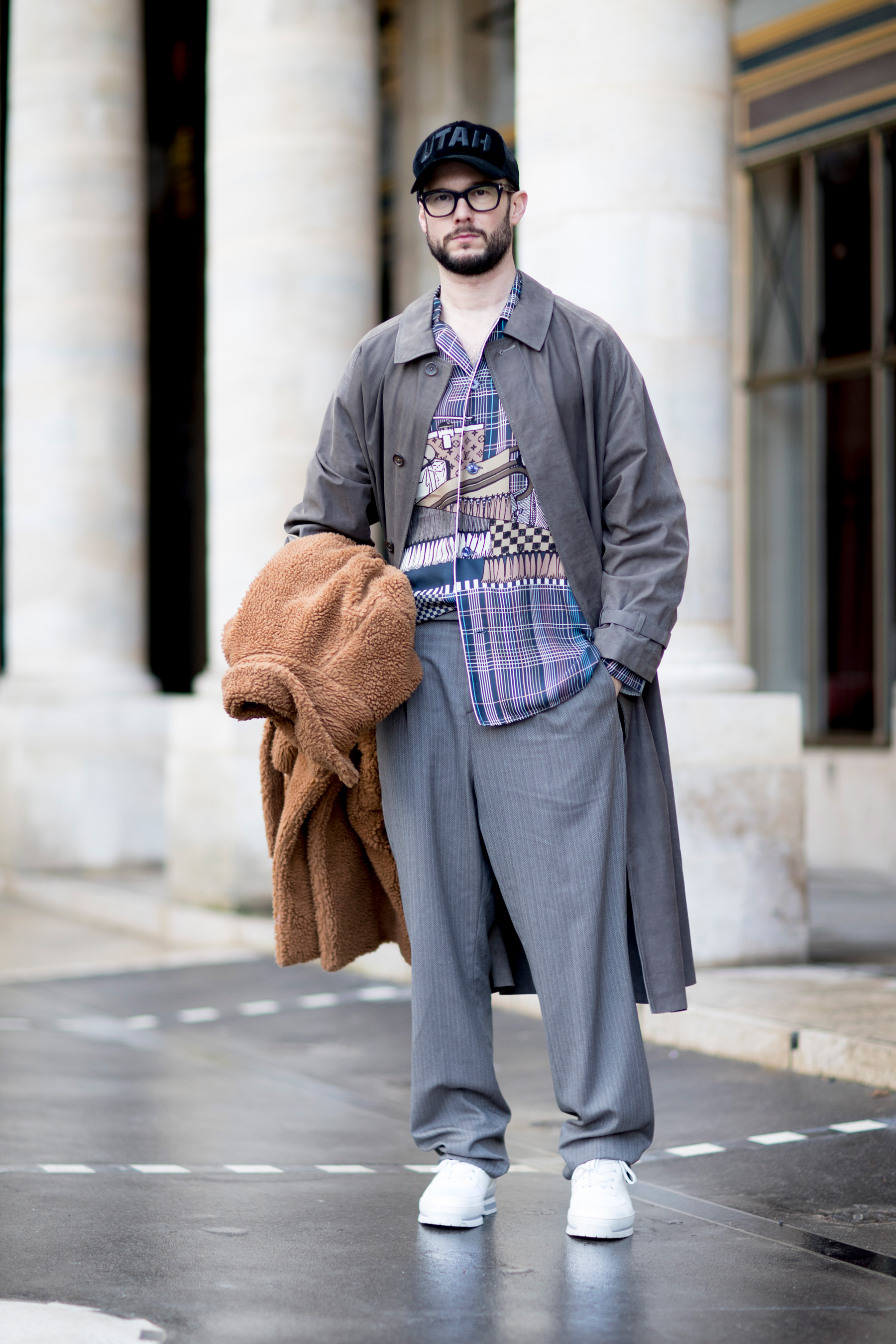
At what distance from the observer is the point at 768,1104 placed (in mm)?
4910

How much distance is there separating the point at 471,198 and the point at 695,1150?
2314 mm

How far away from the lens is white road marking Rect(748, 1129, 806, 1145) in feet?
14.7

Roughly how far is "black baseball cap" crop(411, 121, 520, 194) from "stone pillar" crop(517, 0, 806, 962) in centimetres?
313

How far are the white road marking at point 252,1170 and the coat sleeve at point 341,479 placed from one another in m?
1.48

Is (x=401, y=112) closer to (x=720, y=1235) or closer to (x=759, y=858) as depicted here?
(x=759, y=858)

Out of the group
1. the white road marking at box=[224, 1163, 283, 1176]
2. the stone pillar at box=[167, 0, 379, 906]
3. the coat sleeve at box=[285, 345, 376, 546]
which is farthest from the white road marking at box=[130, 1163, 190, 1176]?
the stone pillar at box=[167, 0, 379, 906]

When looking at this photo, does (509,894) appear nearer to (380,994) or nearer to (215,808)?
(380,994)

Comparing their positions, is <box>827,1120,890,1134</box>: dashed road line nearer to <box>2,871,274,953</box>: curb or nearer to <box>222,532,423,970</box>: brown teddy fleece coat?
<box>222,532,423,970</box>: brown teddy fleece coat

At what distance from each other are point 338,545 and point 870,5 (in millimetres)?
8327

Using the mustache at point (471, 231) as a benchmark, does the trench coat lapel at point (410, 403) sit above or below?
below

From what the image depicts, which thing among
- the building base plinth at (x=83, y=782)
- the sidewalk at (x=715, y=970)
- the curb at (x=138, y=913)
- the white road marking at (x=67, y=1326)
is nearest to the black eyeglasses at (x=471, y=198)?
the white road marking at (x=67, y=1326)

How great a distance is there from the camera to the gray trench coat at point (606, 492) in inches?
139

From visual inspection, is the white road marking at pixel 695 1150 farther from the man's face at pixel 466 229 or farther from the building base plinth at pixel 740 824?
the man's face at pixel 466 229

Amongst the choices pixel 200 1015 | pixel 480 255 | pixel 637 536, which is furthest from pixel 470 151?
pixel 200 1015
